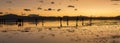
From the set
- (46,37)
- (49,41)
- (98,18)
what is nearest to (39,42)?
(49,41)

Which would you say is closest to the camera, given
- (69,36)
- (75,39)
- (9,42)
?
(9,42)

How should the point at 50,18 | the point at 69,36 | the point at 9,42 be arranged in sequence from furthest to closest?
the point at 50,18 → the point at 69,36 → the point at 9,42

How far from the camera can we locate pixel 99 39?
28531mm

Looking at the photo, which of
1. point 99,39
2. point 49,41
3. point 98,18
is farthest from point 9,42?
point 98,18

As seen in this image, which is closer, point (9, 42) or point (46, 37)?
point (9, 42)

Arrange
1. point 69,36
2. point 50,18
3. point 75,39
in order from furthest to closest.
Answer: point 50,18 < point 69,36 < point 75,39

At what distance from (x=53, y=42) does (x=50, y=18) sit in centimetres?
4366

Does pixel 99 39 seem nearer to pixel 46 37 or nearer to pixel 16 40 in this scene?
pixel 46 37

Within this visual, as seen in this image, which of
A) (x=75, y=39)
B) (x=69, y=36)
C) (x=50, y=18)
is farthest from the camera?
(x=50, y=18)

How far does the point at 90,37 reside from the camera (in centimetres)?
2944

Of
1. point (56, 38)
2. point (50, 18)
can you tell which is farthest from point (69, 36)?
point (50, 18)

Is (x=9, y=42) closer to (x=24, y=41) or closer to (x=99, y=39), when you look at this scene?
(x=24, y=41)

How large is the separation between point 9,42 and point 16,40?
1.36 metres

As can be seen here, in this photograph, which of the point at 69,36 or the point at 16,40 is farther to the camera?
the point at 69,36
